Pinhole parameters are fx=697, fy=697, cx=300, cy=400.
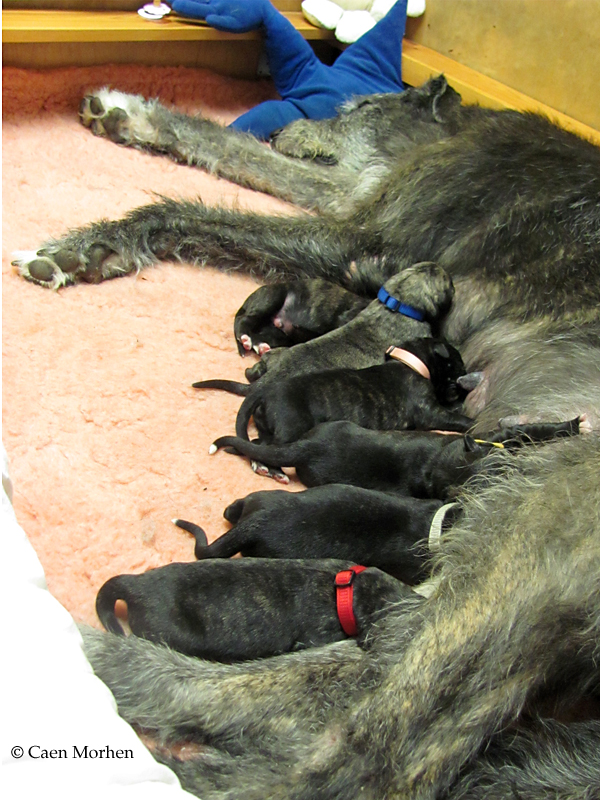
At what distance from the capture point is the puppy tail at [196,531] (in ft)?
4.80

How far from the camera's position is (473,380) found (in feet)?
6.35

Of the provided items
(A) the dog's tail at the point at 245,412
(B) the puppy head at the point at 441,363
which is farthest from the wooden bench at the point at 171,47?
(A) the dog's tail at the point at 245,412

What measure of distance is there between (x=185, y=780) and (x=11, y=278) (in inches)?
60.1

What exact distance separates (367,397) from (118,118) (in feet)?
5.88

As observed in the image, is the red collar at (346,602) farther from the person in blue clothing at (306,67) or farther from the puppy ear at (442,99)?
the person in blue clothing at (306,67)

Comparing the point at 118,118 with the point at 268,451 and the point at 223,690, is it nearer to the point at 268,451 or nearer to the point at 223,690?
the point at 268,451

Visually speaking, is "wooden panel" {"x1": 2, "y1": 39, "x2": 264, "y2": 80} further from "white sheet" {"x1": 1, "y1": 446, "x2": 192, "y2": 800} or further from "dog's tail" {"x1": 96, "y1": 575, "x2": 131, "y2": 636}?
"white sheet" {"x1": 1, "y1": 446, "x2": 192, "y2": 800}

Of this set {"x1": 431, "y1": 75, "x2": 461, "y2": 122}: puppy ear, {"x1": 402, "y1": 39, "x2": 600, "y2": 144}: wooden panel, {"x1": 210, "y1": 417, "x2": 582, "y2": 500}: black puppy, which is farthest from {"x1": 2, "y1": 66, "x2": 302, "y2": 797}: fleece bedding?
{"x1": 402, "y1": 39, "x2": 600, "y2": 144}: wooden panel

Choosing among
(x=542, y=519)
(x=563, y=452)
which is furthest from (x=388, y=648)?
(x=563, y=452)

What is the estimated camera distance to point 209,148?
115 inches

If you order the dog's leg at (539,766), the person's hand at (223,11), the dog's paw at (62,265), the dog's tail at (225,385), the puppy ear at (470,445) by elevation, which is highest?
the person's hand at (223,11)

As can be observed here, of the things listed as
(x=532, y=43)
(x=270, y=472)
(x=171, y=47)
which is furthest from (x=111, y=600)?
(x=532, y=43)

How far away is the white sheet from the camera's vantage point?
82 centimetres

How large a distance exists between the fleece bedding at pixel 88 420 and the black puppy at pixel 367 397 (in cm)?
12
